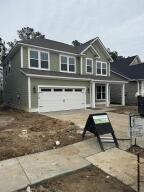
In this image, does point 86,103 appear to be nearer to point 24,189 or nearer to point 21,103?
point 21,103

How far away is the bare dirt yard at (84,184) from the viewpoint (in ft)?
12.7

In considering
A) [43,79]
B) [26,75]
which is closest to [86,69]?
[43,79]

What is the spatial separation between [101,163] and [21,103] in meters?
13.1

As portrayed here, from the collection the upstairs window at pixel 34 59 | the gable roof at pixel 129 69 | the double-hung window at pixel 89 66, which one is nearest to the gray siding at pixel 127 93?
the gable roof at pixel 129 69

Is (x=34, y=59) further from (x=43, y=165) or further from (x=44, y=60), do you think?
(x=43, y=165)

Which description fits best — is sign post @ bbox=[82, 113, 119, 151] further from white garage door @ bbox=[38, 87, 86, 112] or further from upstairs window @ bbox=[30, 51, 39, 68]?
upstairs window @ bbox=[30, 51, 39, 68]

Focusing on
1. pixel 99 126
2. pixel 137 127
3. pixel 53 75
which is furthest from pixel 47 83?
pixel 137 127

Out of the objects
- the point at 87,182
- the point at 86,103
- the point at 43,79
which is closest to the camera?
the point at 87,182

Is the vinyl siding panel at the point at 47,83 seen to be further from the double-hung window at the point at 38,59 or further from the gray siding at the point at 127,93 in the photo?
the gray siding at the point at 127,93

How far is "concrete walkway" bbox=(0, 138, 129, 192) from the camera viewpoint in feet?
13.4

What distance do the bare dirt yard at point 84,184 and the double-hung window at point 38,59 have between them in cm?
1380

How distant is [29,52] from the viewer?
1692 centimetres

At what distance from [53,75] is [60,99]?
7.06 ft

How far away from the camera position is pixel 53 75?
1628 cm
